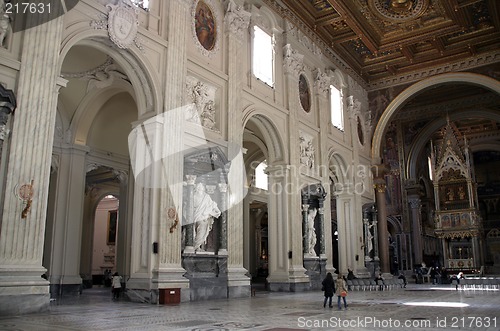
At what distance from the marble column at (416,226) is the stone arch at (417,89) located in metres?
6.67

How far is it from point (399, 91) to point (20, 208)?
21322 mm

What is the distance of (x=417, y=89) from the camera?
25.0m

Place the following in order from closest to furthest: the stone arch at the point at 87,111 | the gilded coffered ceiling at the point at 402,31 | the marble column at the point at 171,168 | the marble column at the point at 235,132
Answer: the marble column at the point at 171,168 → the marble column at the point at 235,132 → the stone arch at the point at 87,111 → the gilded coffered ceiling at the point at 402,31

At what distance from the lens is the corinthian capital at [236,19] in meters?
15.4

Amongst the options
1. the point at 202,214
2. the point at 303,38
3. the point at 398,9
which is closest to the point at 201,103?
the point at 202,214

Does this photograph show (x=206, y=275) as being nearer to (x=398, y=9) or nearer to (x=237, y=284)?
(x=237, y=284)

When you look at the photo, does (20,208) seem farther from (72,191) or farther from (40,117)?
(72,191)

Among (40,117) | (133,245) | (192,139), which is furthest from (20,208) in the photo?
(192,139)

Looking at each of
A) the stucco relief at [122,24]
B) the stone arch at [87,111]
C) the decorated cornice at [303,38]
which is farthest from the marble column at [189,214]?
the decorated cornice at [303,38]

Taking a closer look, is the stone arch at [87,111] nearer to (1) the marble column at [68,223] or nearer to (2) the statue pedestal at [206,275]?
(1) the marble column at [68,223]

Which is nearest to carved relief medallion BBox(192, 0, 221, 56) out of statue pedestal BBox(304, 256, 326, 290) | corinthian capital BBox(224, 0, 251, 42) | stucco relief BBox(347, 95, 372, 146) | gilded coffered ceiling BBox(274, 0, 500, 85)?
corinthian capital BBox(224, 0, 251, 42)

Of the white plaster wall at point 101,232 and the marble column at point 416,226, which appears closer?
the white plaster wall at point 101,232

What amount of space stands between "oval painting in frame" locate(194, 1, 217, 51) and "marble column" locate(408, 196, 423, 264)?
20.6 metres

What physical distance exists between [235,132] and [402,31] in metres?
11.5
